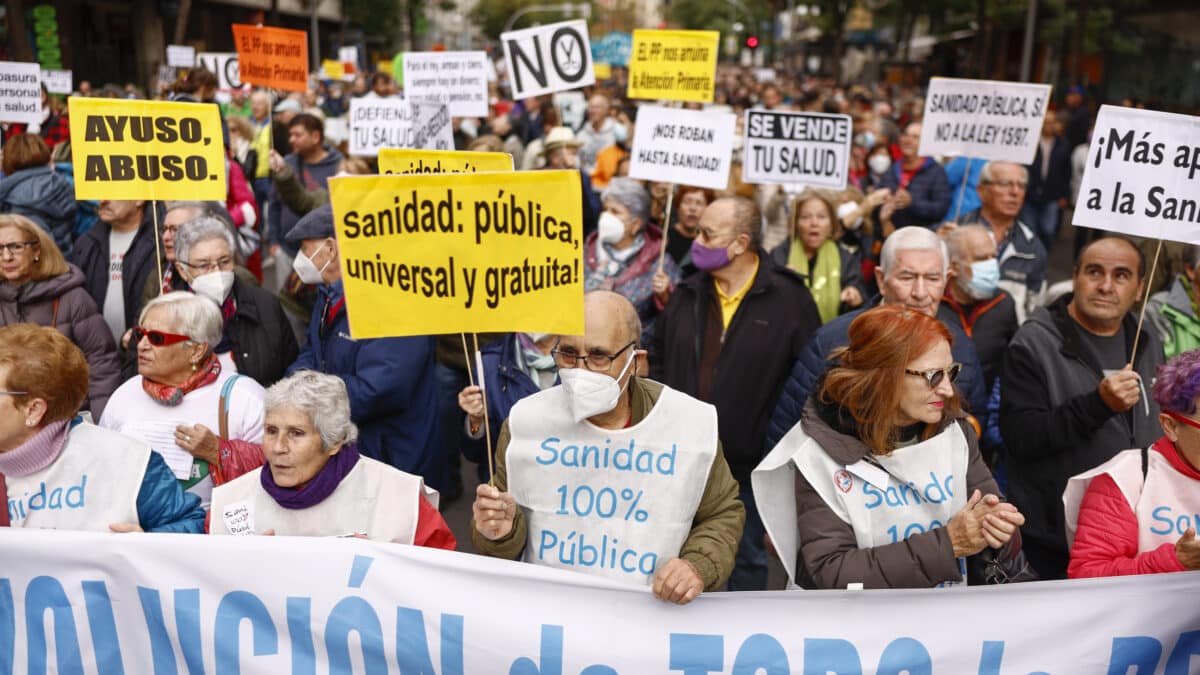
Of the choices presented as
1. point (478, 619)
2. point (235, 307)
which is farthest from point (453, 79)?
point (478, 619)

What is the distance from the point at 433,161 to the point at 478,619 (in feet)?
7.89

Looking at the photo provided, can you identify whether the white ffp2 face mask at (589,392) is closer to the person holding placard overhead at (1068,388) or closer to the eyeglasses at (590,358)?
the eyeglasses at (590,358)

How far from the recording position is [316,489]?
314 cm

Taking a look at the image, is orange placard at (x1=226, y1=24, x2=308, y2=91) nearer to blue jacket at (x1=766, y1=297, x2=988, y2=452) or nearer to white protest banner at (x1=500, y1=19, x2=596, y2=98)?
white protest banner at (x1=500, y1=19, x2=596, y2=98)

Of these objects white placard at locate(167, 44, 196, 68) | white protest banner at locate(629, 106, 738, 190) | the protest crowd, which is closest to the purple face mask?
the protest crowd

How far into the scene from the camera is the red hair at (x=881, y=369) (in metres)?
2.90

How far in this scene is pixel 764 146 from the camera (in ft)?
22.0

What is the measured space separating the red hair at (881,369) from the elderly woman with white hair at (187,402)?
6.34 ft

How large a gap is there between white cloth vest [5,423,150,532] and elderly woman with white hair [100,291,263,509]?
52cm

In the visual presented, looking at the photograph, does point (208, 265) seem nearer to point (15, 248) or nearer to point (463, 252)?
point (15, 248)

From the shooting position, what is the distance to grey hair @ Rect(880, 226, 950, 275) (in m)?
4.11

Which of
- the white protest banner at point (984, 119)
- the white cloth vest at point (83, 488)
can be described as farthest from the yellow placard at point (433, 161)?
the white protest banner at point (984, 119)

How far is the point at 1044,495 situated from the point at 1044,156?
8682 mm

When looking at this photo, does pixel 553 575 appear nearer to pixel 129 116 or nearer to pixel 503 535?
pixel 503 535
